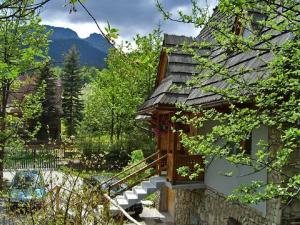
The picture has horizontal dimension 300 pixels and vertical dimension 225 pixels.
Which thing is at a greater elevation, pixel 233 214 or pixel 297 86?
pixel 297 86

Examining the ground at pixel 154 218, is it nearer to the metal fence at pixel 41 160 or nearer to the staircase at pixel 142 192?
the staircase at pixel 142 192

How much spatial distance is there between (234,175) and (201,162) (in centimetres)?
323

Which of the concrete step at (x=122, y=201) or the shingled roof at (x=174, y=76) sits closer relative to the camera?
the shingled roof at (x=174, y=76)

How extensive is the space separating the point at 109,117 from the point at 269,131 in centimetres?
2846

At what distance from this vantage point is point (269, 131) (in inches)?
315

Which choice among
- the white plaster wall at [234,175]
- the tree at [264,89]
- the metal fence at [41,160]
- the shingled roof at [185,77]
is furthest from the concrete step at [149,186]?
the tree at [264,89]

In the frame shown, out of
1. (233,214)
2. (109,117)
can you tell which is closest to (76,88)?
(109,117)

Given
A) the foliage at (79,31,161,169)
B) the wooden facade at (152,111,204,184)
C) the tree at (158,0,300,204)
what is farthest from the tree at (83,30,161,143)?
the tree at (158,0,300,204)

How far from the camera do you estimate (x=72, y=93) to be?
2135 inches

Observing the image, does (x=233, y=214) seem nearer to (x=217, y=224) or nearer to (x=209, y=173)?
(x=217, y=224)

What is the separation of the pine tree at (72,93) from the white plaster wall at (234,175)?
37.6 metres

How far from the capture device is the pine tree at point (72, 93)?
50719mm

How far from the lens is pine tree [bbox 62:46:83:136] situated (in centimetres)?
5072

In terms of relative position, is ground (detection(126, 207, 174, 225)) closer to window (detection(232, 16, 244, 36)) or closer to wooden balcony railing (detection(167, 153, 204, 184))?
wooden balcony railing (detection(167, 153, 204, 184))
